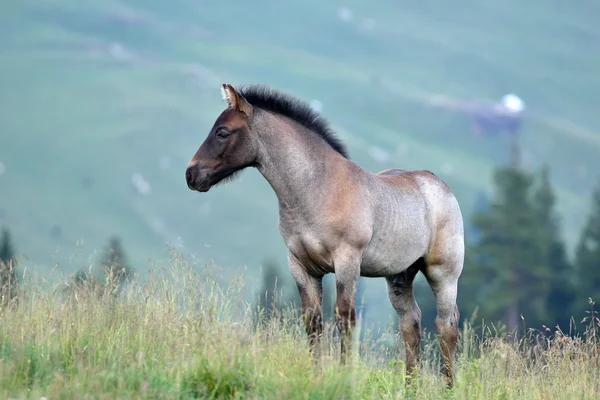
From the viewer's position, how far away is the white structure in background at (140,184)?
13000 cm

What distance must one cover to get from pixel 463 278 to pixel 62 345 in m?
71.2

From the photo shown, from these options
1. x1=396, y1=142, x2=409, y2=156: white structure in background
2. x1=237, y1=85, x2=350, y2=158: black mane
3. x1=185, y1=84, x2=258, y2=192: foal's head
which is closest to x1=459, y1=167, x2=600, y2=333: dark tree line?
x1=237, y1=85, x2=350, y2=158: black mane

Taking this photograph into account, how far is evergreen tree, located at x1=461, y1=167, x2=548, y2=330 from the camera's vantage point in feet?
241

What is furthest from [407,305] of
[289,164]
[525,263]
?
[525,263]

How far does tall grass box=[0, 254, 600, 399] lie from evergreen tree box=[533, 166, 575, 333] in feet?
193

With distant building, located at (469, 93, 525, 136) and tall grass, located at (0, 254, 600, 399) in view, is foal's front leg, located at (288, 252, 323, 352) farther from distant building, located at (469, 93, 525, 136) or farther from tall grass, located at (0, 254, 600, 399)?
distant building, located at (469, 93, 525, 136)

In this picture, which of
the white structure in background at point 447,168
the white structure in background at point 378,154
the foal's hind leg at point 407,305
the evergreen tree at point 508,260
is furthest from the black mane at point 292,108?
the white structure in background at point 378,154

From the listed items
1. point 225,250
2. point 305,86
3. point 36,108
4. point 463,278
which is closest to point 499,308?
point 463,278

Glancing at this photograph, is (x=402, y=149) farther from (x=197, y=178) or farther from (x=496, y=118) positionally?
(x=197, y=178)

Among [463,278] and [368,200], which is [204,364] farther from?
[463,278]

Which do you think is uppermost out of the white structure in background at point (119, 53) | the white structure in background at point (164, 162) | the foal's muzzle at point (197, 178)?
the white structure in background at point (119, 53)

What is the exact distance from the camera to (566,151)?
541 ft

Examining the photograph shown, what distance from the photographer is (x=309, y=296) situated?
938 cm

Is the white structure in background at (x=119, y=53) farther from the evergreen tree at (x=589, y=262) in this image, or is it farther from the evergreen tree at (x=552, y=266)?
the evergreen tree at (x=589, y=262)
